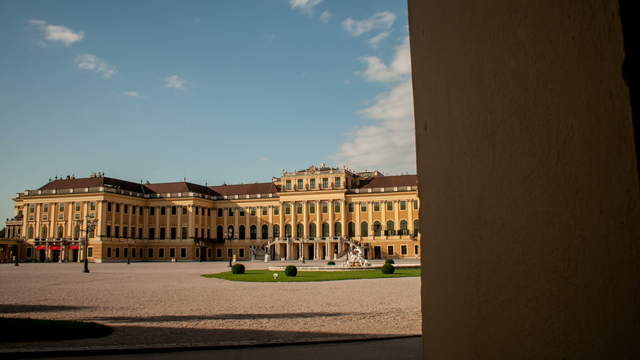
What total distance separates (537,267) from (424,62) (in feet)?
3.43

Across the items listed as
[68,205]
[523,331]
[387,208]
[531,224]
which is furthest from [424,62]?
[68,205]

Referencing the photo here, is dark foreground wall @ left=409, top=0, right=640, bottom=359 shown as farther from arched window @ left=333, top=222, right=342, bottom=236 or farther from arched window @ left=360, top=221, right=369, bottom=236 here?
arched window @ left=333, top=222, right=342, bottom=236

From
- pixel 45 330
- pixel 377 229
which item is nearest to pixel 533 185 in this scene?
pixel 45 330

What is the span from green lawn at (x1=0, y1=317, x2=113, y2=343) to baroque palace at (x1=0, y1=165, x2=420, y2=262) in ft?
172

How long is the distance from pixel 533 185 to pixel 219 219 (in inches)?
2828

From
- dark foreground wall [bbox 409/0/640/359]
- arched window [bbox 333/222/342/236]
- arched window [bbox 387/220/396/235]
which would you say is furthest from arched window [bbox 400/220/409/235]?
dark foreground wall [bbox 409/0/640/359]

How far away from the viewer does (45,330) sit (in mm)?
6781

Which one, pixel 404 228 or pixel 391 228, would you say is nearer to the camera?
pixel 404 228

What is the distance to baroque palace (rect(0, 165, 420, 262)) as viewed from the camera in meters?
61.5

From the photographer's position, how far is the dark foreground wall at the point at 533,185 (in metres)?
1.05

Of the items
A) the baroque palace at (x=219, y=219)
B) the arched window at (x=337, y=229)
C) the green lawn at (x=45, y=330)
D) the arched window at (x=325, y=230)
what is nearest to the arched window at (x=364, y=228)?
the baroque palace at (x=219, y=219)

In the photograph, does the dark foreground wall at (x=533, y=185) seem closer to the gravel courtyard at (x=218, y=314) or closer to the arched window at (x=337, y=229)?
the gravel courtyard at (x=218, y=314)

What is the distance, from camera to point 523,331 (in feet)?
4.29

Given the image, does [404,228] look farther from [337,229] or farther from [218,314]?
[218,314]
